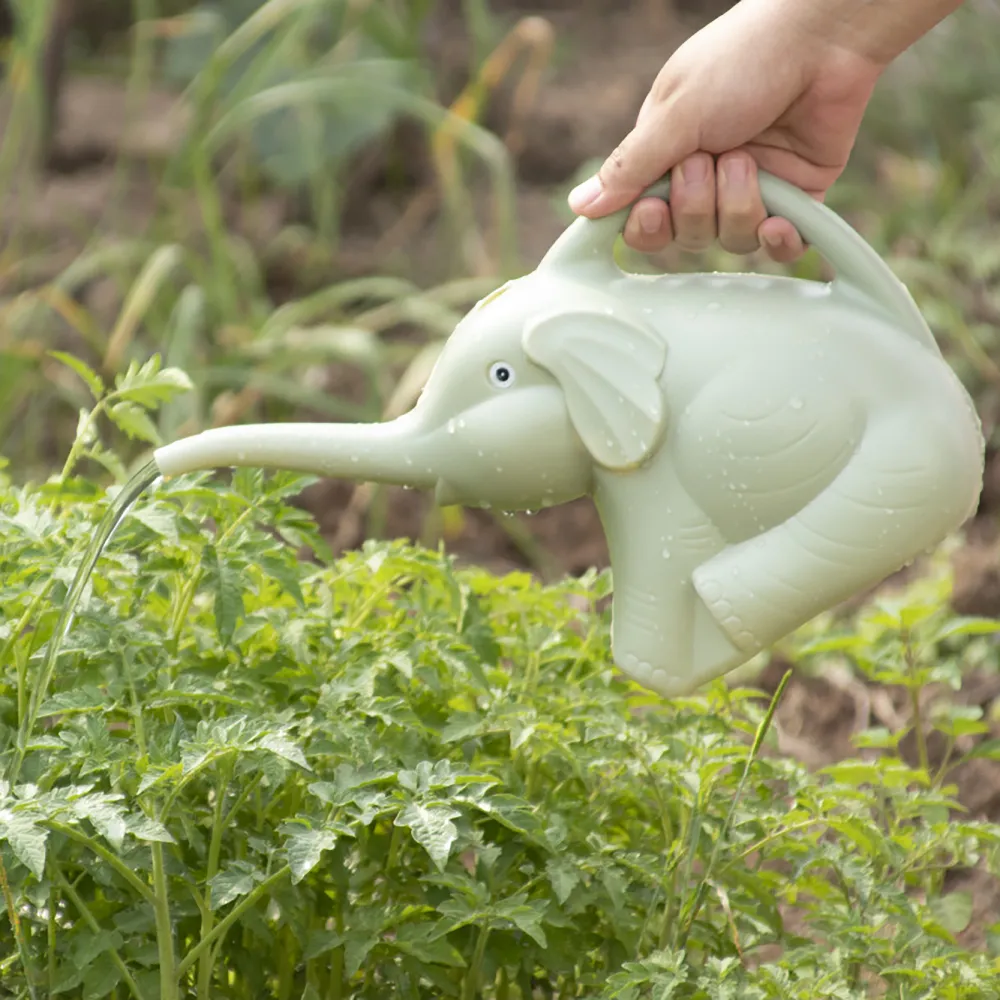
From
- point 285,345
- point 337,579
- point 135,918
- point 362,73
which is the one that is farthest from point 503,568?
point 135,918

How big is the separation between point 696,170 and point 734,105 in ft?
0.24

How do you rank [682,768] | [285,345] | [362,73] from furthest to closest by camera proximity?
[362,73]
[285,345]
[682,768]

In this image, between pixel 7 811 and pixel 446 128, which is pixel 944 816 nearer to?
pixel 7 811

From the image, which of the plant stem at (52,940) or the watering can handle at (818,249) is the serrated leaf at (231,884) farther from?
the watering can handle at (818,249)

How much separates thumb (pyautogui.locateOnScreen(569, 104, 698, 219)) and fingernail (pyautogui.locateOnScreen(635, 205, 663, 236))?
2cm

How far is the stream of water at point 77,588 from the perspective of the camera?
4.76ft

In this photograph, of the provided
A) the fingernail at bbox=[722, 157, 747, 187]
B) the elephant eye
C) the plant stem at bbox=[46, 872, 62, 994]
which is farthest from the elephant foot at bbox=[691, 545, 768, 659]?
the plant stem at bbox=[46, 872, 62, 994]

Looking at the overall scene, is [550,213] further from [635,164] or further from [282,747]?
[282,747]

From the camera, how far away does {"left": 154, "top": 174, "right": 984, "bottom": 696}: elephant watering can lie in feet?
4.59

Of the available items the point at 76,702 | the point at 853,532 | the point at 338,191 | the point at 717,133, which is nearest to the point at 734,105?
the point at 717,133

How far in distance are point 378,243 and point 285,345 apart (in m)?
1.15

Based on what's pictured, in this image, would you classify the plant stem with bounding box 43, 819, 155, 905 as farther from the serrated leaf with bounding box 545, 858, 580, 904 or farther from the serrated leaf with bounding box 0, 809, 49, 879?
the serrated leaf with bounding box 545, 858, 580, 904

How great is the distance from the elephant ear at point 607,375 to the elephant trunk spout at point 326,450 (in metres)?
0.15

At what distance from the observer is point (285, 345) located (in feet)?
11.8
